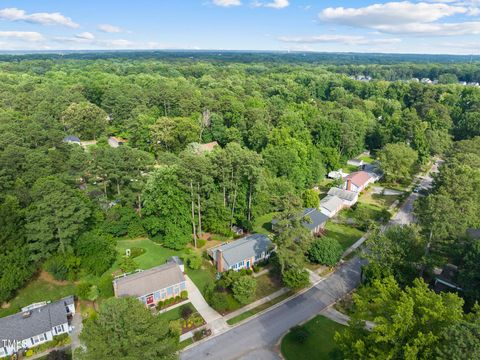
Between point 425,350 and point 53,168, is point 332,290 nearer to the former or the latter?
point 425,350

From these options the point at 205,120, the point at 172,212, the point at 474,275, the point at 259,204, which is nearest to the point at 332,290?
the point at 474,275

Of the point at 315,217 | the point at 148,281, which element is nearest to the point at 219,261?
the point at 148,281

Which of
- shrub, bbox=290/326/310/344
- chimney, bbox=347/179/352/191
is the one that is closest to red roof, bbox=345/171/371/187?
chimney, bbox=347/179/352/191

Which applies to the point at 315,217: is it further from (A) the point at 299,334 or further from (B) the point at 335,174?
(B) the point at 335,174

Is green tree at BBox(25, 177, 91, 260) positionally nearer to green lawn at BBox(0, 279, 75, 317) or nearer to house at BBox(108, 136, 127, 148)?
green lawn at BBox(0, 279, 75, 317)

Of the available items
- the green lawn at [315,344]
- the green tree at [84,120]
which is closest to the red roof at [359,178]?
the green lawn at [315,344]
